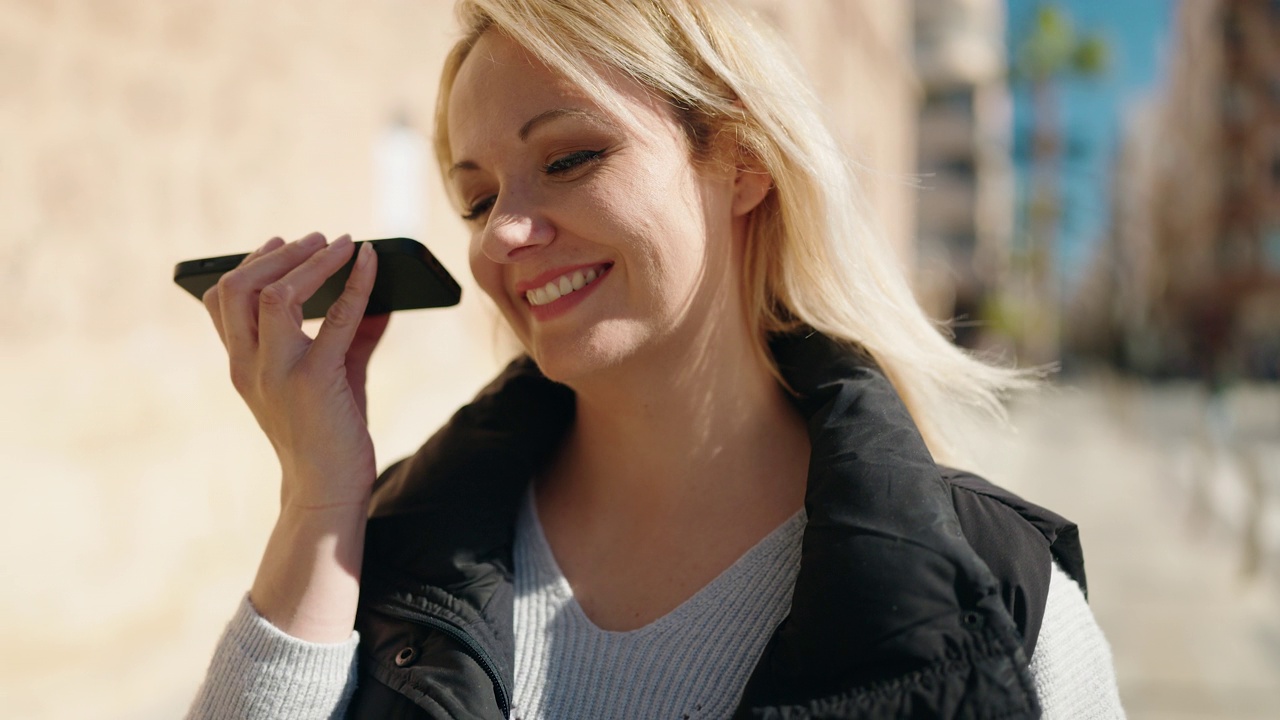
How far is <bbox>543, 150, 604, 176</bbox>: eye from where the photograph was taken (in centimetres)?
150

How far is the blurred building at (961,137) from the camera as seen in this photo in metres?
40.8

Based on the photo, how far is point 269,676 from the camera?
1445 millimetres

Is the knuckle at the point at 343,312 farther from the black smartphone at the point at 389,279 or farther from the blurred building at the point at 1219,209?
the blurred building at the point at 1219,209

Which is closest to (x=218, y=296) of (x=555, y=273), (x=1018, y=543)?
(x=555, y=273)

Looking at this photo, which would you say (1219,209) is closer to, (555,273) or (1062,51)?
(1062,51)

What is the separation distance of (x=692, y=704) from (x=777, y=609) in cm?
20

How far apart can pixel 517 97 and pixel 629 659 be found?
2.98ft

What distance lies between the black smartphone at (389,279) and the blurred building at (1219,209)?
3783 centimetres

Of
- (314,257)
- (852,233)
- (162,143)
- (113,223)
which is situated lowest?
(852,233)

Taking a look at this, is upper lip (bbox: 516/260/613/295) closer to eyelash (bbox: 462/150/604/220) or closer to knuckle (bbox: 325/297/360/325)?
eyelash (bbox: 462/150/604/220)

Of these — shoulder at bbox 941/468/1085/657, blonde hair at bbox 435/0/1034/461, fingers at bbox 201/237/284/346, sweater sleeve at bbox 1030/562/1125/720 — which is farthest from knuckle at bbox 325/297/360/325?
sweater sleeve at bbox 1030/562/1125/720

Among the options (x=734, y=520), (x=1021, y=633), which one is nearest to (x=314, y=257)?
(x=734, y=520)

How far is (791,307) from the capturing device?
1.77m

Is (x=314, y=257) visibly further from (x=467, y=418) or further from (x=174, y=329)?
(x=174, y=329)
